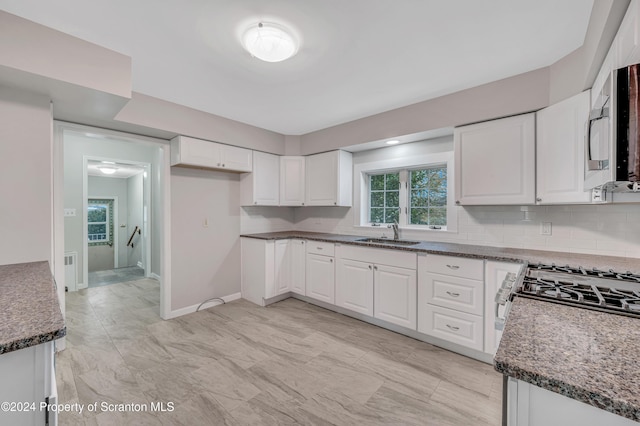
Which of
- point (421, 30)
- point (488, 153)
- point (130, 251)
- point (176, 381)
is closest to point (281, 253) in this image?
point (176, 381)

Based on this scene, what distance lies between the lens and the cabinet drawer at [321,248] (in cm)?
337

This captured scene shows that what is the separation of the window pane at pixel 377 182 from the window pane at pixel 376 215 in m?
0.30

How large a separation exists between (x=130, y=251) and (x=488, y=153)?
8.01 meters

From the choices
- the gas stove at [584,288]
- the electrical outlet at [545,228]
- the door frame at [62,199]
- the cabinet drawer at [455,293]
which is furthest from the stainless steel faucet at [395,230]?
the door frame at [62,199]

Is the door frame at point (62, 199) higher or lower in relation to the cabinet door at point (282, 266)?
higher

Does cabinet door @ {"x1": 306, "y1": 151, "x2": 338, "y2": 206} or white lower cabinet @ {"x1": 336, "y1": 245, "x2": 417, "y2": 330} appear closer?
white lower cabinet @ {"x1": 336, "y1": 245, "x2": 417, "y2": 330}

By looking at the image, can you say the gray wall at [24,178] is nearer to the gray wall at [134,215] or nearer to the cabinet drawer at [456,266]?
the cabinet drawer at [456,266]

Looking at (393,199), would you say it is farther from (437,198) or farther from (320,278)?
(320,278)

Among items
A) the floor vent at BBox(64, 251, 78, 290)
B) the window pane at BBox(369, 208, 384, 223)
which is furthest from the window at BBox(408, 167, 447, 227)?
the floor vent at BBox(64, 251, 78, 290)

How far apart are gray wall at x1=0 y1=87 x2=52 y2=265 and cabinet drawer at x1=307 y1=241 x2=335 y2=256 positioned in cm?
248

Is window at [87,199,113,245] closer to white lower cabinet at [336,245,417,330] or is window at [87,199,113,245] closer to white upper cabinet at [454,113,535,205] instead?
white lower cabinet at [336,245,417,330]

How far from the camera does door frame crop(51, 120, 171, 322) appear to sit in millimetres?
2465

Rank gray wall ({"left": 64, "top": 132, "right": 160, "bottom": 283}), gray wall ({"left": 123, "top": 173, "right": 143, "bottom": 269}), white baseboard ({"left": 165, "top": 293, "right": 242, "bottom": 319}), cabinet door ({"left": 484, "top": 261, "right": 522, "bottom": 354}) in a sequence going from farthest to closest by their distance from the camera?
1. gray wall ({"left": 123, "top": 173, "right": 143, "bottom": 269})
2. gray wall ({"left": 64, "top": 132, "right": 160, "bottom": 283})
3. white baseboard ({"left": 165, "top": 293, "right": 242, "bottom": 319})
4. cabinet door ({"left": 484, "top": 261, "right": 522, "bottom": 354})

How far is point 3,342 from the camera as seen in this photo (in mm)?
711
